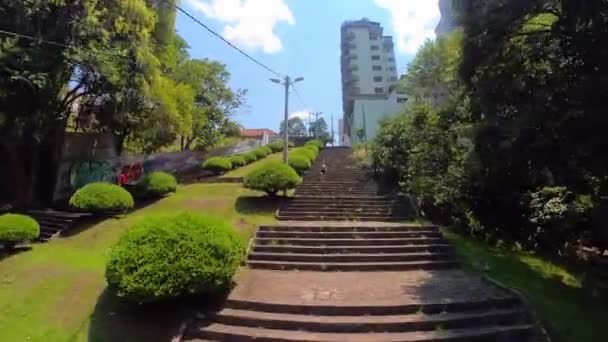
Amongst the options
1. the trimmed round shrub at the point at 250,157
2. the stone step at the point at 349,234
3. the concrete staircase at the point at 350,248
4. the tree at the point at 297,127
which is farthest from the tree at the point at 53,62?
the tree at the point at 297,127

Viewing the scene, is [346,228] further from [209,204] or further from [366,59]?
[366,59]

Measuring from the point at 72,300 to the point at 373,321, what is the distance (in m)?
5.75

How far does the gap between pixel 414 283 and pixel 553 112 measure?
4349 mm

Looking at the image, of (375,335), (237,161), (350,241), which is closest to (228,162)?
(237,161)

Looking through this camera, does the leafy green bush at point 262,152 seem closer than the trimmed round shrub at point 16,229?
No

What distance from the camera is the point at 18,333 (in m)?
7.88

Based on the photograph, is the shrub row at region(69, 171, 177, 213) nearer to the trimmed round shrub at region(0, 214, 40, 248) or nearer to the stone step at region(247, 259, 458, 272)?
Result: the trimmed round shrub at region(0, 214, 40, 248)

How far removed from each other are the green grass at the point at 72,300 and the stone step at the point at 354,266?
230cm

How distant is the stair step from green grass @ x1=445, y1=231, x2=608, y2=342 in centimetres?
64

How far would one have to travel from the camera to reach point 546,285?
9.06 meters

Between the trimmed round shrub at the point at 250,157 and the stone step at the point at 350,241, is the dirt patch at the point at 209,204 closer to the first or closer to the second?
the stone step at the point at 350,241

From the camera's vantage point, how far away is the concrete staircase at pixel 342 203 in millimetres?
15625

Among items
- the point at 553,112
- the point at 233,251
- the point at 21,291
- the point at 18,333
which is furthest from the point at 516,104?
the point at 21,291

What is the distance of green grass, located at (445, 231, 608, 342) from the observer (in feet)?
24.0
